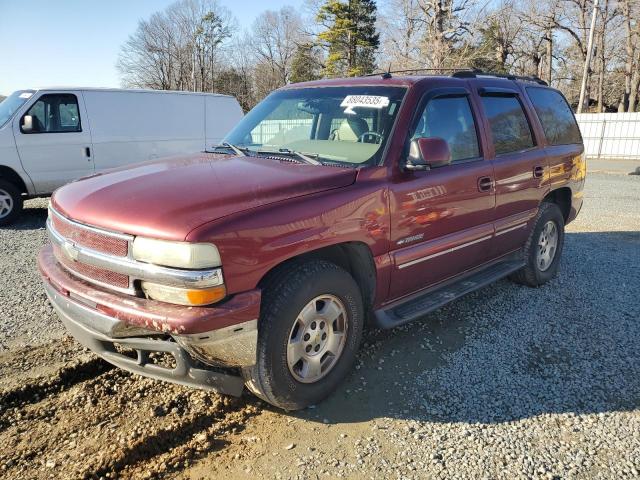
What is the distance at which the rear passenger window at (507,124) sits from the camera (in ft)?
13.9

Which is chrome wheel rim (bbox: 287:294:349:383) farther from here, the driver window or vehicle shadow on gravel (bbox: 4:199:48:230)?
vehicle shadow on gravel (bbox: 4:199:48:230)

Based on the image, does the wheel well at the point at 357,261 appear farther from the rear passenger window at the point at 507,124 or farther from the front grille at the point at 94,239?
the rear passenger window at the point at 507,124

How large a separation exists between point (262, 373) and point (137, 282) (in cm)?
81

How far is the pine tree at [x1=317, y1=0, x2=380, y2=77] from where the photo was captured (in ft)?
143

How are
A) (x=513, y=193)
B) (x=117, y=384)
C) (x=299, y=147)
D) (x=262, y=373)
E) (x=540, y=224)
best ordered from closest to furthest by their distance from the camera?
(x=262, y=373)
(x=117, y=384)
(x=299, y=147)
(x=513, y=193)
(x=540, y=224)

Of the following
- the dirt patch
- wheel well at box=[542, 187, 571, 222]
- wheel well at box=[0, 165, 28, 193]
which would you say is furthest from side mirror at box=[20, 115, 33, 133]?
wheel well at box=[542, 187, 571, 222]

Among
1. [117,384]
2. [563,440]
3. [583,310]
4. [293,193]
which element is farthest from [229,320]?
[583,310]

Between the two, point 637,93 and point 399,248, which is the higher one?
point 637,93

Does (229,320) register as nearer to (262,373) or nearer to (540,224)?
(262,373)

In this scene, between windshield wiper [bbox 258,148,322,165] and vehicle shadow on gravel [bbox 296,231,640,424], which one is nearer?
vehicle shadow on gravel [bbox 296,231,640,424]

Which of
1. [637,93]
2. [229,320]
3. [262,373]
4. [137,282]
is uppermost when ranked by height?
[637,93]

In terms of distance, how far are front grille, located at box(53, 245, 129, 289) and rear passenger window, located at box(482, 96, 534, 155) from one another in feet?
10.6

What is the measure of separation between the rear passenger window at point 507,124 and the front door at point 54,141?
7310 millimetres

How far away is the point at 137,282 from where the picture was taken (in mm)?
2457
